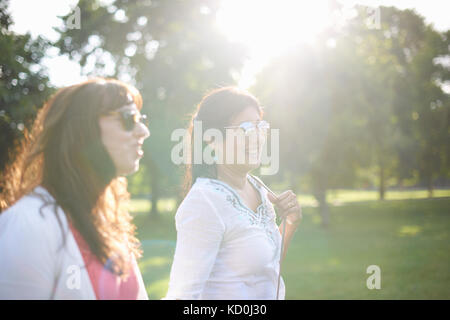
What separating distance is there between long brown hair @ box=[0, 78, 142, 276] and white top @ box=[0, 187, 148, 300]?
2.4 inches

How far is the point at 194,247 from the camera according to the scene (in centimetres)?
199

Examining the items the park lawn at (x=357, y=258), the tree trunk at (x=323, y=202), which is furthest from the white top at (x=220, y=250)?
the tree trunk at (x=323, y=202)

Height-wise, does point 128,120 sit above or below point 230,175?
above

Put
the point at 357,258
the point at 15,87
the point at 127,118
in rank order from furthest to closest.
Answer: the point at 357,258, the point at 15,87, the point at 127,118

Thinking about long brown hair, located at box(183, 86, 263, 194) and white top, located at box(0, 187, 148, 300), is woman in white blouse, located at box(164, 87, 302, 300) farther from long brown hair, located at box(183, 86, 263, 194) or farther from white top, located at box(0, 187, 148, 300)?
white top, located at box(0, 187, 148, 300)

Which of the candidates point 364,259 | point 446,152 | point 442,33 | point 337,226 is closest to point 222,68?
point 364,259

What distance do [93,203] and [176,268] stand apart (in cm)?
68

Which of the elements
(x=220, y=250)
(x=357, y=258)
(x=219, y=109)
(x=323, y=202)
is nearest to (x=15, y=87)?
(x=219, y=109)

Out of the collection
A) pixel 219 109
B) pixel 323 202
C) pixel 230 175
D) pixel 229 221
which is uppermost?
pixel 219 109

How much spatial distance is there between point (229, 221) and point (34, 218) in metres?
1.04

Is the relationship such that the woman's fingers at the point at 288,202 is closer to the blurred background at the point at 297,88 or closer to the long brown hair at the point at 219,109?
the long brown hair at the point at 219,109

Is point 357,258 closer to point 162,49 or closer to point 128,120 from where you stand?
point 162,49

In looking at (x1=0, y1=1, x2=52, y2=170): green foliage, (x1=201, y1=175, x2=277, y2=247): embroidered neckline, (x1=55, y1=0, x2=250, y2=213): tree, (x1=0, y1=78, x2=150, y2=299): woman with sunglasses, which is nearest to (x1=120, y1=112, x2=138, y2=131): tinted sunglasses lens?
(x1=0, y1=78, x2=150, y2=299): woman with sunglasses

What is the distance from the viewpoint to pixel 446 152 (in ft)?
79.6
